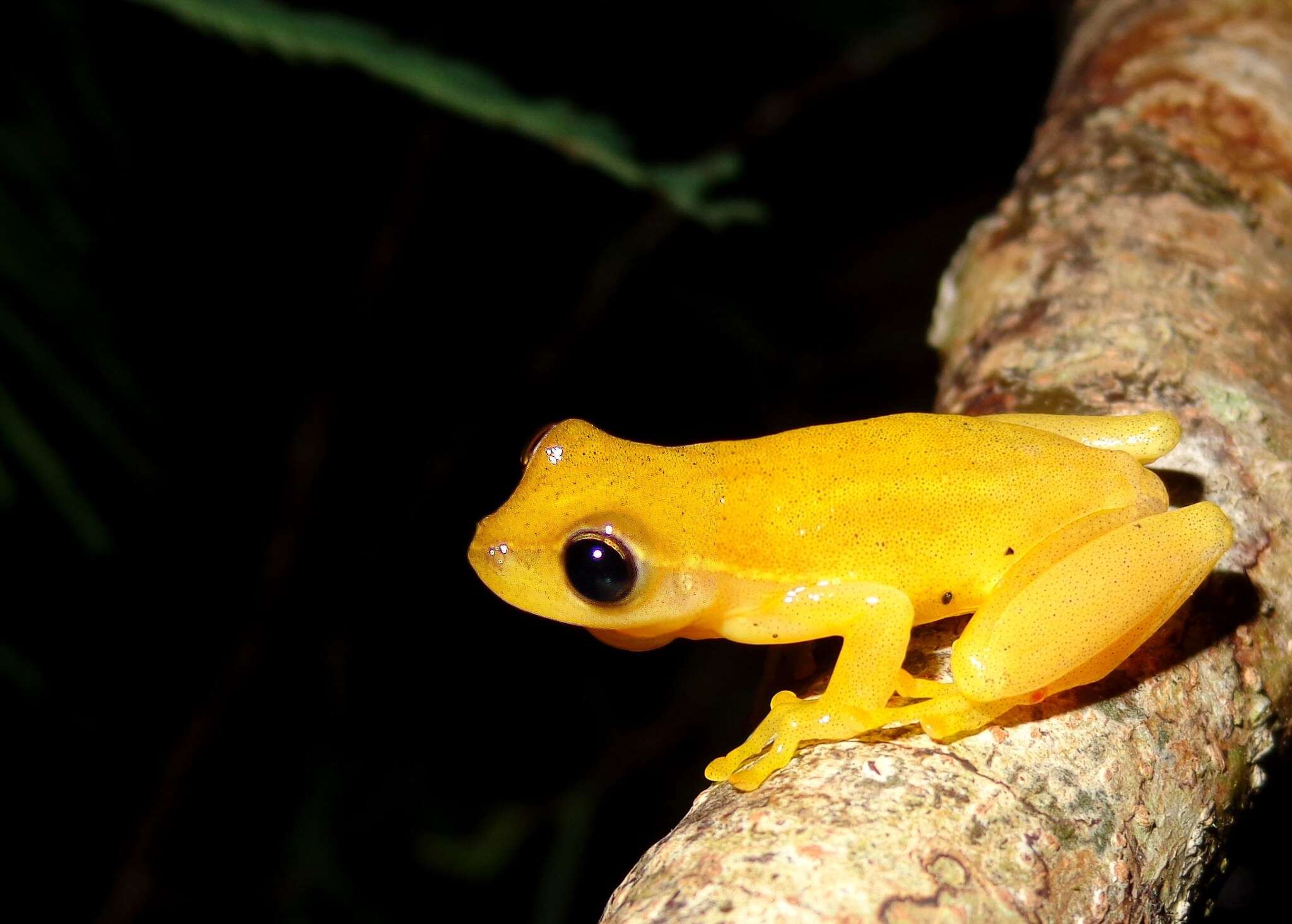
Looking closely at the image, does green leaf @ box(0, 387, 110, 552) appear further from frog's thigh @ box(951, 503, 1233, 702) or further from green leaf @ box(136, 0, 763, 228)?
frog's thigh @ box(951, 503, 1233, 702)

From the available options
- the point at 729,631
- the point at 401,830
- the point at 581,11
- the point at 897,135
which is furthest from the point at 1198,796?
the point at 897,135

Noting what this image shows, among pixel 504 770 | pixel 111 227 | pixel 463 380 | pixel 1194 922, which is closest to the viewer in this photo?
pixel 1194 922

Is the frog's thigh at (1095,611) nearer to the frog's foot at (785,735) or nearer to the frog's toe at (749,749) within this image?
the frog's foot at (785,735)

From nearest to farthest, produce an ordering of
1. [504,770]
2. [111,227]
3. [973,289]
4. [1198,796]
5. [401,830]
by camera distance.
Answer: [1198,796], [973,289], [111,227], [401,830], [504,770]

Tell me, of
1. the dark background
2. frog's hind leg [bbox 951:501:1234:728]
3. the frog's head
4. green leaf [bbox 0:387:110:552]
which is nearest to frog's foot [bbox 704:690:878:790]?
frog's hind leg [bbox 951:501:1234:728]

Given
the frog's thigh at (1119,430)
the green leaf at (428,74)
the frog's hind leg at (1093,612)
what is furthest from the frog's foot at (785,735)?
the green leaf at (428,74)

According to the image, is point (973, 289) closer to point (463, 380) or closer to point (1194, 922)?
point (1194, 922)
